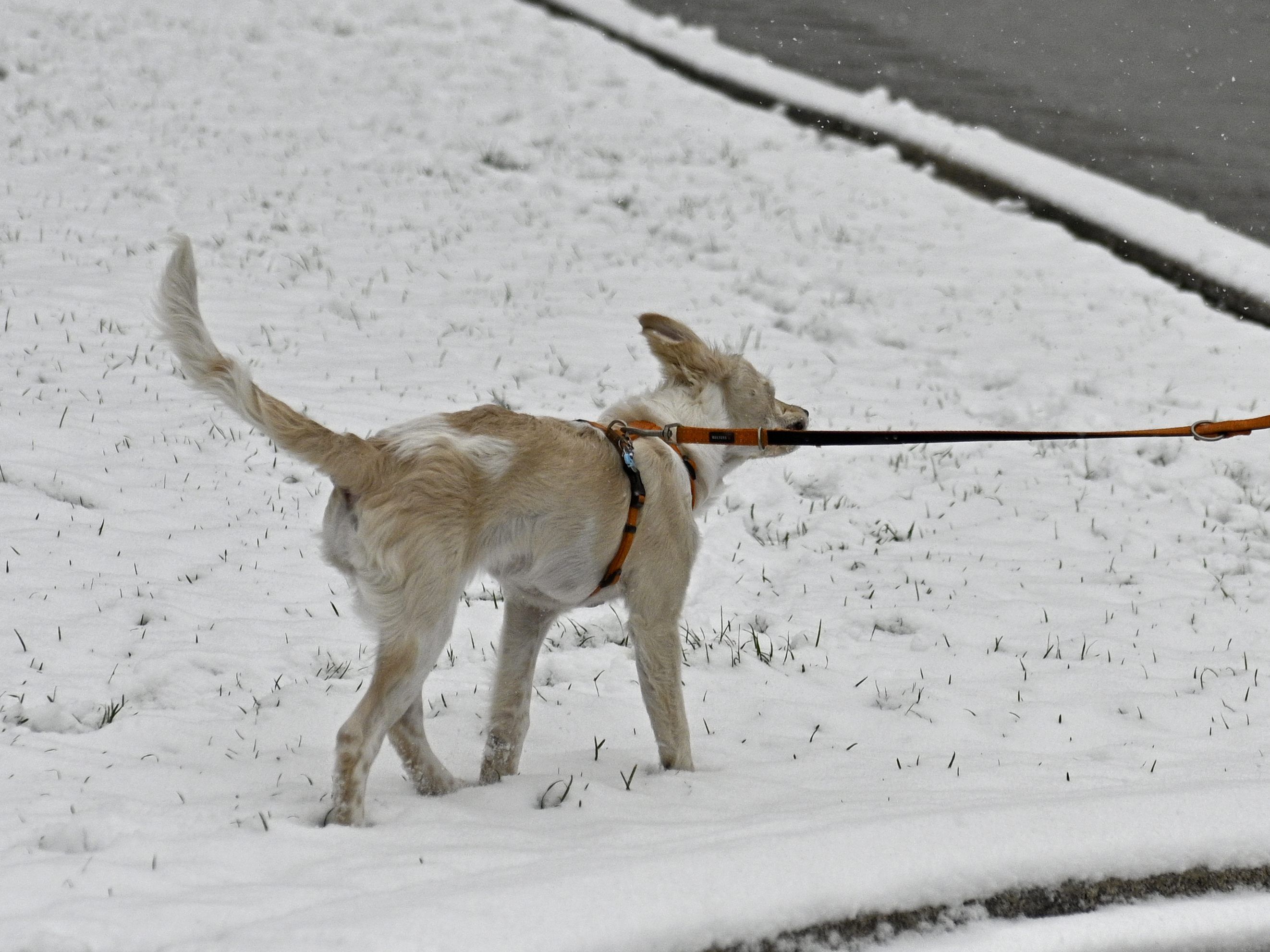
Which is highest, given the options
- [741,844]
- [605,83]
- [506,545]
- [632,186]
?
[605,83]

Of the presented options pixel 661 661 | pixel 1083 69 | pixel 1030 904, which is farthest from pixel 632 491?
pixel 1083 69

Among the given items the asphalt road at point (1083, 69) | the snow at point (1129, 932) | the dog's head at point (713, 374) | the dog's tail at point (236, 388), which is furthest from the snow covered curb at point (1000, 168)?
the dog's tail at point (236, 388)

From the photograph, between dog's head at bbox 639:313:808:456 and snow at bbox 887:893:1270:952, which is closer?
snow at bbox 887:893:1270:952

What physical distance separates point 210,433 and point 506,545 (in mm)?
3310

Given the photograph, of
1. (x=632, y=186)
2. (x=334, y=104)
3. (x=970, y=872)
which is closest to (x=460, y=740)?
(x=970, y=872)

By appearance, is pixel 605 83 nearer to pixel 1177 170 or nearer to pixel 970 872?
pixel 1177 170

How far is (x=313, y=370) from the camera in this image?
766cm

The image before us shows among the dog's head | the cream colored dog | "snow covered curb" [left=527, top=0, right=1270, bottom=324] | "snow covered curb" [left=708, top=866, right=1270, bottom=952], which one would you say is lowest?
"snow covered curb" [left=708, top=866, right=1270, bottom=952]

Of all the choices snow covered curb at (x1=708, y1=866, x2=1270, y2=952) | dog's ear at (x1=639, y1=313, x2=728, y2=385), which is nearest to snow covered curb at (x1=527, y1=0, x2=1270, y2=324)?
dog's ear at (x1=639, y1=313, x2=728, y2=385)

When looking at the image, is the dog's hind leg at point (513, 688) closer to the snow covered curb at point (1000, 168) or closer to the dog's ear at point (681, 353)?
the dog's ear at point (681, 353)

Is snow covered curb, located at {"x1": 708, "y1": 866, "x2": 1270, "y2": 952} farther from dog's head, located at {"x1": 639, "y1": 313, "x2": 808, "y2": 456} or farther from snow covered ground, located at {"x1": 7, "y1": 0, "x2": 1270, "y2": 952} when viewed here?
dog's head, located at {"x1": 639, "y1": 313, "x2": 808, "y2": 456}

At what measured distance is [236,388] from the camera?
Result: 3484 millimetres

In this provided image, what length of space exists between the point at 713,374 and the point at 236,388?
1.90 metres

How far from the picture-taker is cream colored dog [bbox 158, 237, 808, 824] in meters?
3.48
